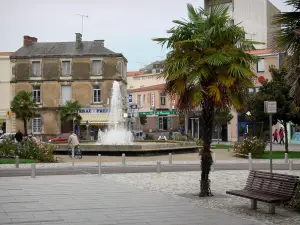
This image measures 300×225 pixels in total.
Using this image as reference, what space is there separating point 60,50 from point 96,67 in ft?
16.2

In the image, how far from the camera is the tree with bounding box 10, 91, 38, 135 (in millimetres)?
53719

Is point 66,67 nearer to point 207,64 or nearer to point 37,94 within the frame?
point 37,94

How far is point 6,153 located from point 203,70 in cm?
1959

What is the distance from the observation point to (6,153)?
2973 cm

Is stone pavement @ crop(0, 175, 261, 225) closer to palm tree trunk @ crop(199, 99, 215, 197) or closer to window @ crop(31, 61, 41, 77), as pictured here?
palm tree trunk @ crop(199, 99, 215, 197)

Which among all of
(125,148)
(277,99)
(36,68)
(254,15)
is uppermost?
(254,15)

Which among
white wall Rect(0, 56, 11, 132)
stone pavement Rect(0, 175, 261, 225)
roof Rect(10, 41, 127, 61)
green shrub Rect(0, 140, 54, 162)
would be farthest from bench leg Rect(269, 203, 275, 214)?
white wall Rect(0, 56, 11, 132)

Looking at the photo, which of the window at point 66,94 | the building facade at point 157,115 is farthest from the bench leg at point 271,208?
Answer: the building facade at point 157,115

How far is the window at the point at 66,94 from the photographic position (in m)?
59.8

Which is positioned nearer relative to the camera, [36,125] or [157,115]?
[36,125]

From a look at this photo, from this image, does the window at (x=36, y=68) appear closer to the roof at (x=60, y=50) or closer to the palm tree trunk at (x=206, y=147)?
the roof at (x=60, y=50)

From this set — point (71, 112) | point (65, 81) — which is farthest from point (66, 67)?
point (71, 112)

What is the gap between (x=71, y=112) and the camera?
186ft

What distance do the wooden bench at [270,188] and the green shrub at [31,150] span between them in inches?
730
